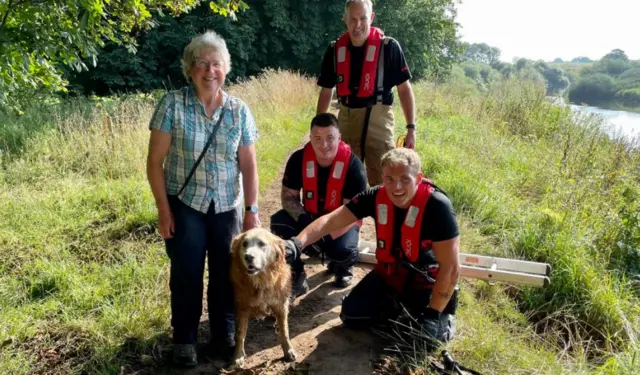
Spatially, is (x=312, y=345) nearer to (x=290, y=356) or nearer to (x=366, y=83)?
(x=290, y=356)

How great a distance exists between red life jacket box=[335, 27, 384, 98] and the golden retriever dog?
1.96 metres

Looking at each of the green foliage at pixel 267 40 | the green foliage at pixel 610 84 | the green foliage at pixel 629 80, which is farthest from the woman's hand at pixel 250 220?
the green foliage at pixel 629 80

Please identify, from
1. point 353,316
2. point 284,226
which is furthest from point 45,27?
point 353,316

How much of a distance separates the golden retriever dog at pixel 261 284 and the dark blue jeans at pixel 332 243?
32.7 inches

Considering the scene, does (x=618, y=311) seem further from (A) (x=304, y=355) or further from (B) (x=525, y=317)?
(A) (x=304, y=355)

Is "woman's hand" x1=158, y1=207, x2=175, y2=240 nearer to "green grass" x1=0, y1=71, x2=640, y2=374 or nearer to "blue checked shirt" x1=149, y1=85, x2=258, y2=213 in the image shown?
"blue checked shirt" x1=149, y1=85, x2=258, y2=213

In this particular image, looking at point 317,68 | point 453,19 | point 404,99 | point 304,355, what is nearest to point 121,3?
point 404,99

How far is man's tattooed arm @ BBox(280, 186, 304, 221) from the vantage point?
414cm

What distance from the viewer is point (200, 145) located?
2.89 meters

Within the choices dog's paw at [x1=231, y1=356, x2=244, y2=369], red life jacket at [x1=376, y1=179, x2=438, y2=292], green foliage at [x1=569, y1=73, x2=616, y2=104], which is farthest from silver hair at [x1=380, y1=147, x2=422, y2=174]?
green foliage at [x1=569, y1=73, x2=616, y2=104]

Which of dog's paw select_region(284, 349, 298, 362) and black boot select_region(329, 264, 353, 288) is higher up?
black boot select_region(329, 264, 353, 288)

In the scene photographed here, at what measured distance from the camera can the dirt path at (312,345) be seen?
3.13 metres

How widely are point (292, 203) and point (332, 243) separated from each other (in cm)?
53

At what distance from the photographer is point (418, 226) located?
3238mm
